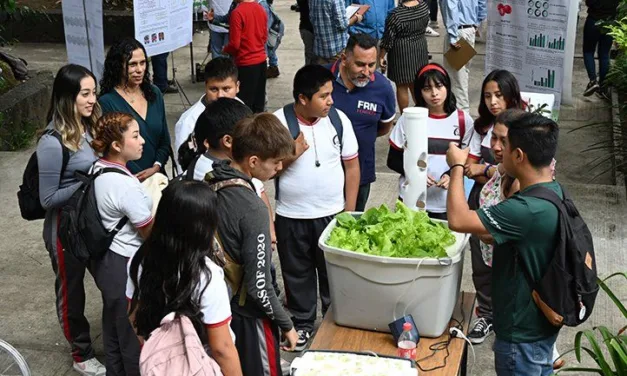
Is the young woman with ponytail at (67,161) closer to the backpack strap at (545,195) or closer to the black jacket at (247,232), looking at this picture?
the black jacket at (247,232)

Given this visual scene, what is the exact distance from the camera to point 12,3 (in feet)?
28.7

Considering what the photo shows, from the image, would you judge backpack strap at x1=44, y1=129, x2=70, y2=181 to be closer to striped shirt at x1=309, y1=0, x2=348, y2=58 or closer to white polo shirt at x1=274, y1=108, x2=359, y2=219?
white polo shirt at x1=274, y1=108, x2=359, y2=219

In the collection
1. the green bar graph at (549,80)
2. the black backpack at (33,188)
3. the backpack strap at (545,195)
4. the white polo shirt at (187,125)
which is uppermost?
the backpack strap at (545,195)

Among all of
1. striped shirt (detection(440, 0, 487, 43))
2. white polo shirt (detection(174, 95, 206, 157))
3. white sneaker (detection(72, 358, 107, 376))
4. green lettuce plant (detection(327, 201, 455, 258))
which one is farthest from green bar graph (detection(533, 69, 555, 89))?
white sneaker (detection(72, 358, 107, 376))

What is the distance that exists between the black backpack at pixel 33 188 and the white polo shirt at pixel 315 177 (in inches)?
47.0

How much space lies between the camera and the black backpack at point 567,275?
11.8 feet

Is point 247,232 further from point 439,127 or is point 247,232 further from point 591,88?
point 591,88

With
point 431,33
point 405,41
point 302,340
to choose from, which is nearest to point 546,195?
point 302,340

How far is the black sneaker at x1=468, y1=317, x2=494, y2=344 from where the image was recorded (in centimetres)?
529

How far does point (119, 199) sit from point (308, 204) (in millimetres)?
1268

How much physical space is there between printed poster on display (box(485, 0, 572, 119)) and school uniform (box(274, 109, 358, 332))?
2.92 m

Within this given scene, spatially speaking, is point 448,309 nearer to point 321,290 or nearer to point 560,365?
point 560,365

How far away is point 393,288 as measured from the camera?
152 inches

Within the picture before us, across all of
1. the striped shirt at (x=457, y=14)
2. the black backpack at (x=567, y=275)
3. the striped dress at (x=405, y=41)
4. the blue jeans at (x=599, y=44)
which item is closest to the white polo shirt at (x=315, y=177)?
the black backpack at (x=567, y=275)
